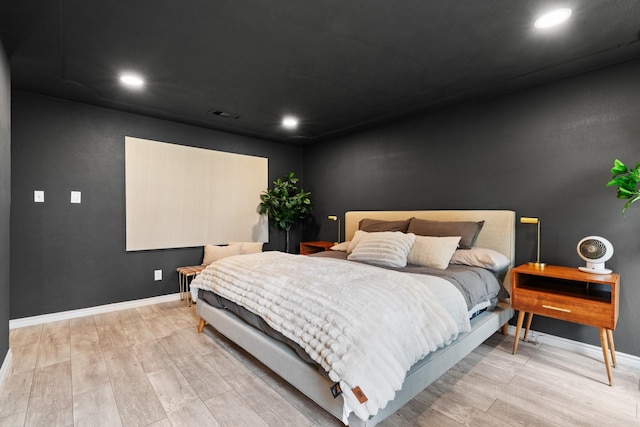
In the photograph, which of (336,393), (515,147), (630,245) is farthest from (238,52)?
(630,245)

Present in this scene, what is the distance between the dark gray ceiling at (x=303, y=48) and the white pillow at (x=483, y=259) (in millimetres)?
1628

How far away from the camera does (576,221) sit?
8.45 ft

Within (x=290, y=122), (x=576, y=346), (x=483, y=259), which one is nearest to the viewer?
(x=576, y=346)

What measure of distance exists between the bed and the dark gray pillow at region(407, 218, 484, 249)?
0.14 metres

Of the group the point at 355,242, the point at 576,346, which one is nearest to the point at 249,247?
the point at 355,242

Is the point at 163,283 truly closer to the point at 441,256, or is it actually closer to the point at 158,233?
the point at 158,233

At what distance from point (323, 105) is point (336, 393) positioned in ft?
9.70

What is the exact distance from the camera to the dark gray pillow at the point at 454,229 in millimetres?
2957

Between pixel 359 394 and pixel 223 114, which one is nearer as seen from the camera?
→ pixel 359 394

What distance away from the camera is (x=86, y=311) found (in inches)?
133

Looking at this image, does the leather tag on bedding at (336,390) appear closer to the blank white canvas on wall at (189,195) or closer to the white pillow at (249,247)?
the white pillow at (249,247)

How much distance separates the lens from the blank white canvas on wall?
3.70 m

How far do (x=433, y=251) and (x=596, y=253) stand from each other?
1.19 m

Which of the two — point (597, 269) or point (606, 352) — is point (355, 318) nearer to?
point (606, 352)
